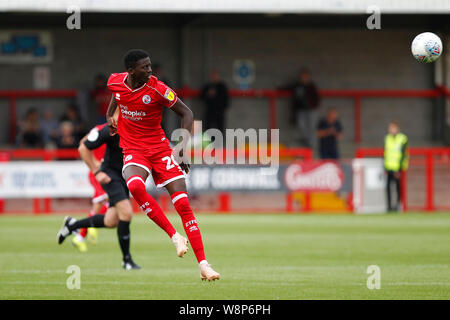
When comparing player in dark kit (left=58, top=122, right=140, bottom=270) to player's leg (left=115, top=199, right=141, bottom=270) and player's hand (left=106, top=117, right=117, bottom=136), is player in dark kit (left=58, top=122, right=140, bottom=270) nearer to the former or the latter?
player's leg (left=115, top=199, right=141, bottom=270)

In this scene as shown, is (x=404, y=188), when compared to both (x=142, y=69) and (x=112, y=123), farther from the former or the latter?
(x=142, y=69)

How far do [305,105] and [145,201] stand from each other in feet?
60.5

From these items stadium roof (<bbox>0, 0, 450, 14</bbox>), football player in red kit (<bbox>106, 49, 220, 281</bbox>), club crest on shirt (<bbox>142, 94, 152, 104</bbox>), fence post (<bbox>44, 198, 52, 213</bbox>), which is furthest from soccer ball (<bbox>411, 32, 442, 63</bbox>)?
stadium roof (<bbox>0, 0, 450, 14</bbox>)

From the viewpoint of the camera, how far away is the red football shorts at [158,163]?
9.61 m

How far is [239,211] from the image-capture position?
2253 cm

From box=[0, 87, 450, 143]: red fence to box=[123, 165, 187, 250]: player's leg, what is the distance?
1848cm

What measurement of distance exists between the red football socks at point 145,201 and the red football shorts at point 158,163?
8.8 inches

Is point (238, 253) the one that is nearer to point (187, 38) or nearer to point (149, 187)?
point (149, 187)

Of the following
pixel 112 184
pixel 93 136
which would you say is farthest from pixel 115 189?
pixel 93 136

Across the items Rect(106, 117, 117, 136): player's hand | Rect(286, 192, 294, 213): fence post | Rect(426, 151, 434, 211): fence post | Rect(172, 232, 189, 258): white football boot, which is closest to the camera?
Rect(172, 232, 189, 258): white football boot

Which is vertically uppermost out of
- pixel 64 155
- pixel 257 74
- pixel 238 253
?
pixel 257 74

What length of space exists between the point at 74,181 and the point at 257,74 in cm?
991

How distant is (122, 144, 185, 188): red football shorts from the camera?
9.61m
